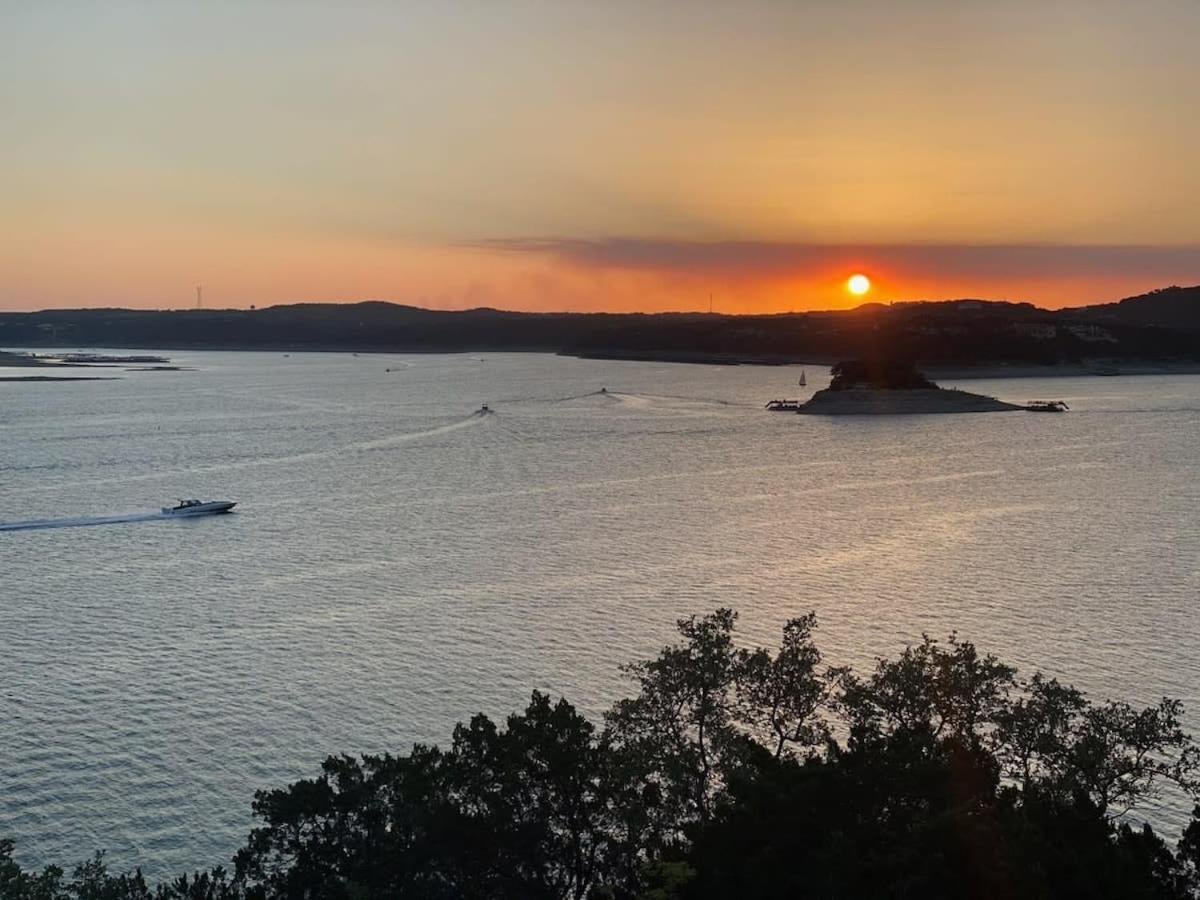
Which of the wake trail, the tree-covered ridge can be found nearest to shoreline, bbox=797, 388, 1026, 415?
the wake trail

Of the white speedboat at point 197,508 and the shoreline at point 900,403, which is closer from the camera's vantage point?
the white speedboat at point 197,508

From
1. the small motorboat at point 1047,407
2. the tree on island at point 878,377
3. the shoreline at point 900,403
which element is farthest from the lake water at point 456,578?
the tree on island at point 878,377

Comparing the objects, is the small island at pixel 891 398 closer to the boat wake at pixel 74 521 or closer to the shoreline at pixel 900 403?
the shoreline at pixel 900 403

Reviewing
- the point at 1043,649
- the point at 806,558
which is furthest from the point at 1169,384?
the point at 1043,649

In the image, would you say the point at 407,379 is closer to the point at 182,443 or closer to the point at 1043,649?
the point at 182,443

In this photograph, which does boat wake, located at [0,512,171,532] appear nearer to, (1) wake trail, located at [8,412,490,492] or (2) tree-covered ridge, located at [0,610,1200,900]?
(1) wake trail, located at [8,412,490,492]
